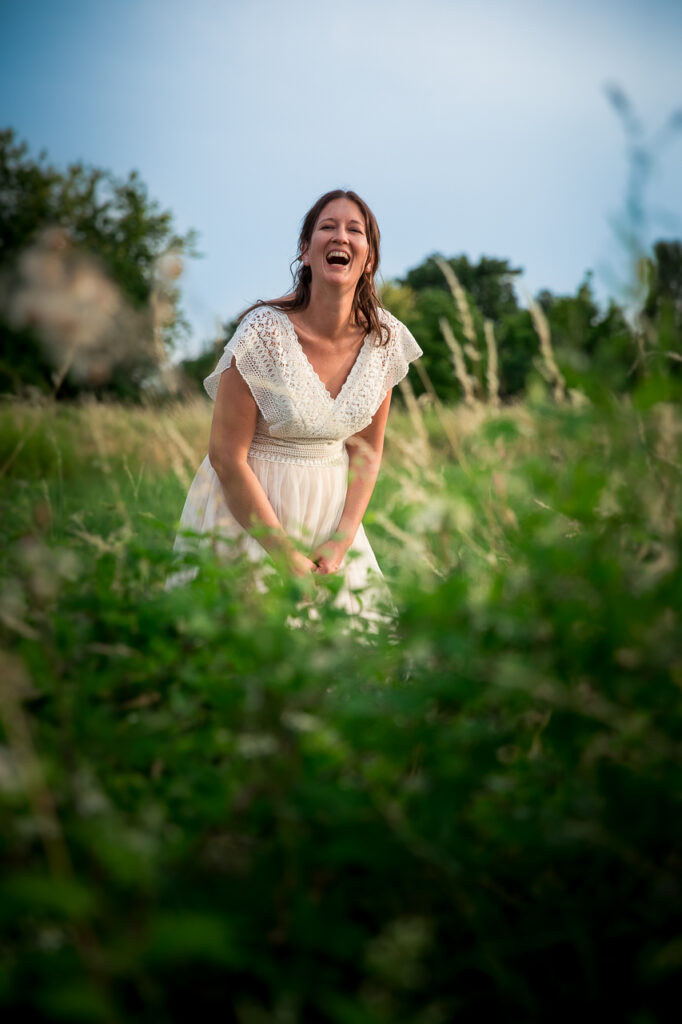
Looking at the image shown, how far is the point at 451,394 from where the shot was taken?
19.7 metres

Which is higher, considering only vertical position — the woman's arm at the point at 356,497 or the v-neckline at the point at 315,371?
the v-neckline at the point at 315,371

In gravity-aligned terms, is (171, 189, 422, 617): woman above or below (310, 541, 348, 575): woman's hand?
above

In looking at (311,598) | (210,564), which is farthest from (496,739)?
(210,564)

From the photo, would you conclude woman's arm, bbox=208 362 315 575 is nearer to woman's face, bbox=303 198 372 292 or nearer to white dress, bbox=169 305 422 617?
white dress, bbox=169 305 422 617

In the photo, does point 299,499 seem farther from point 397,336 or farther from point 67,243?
point 67,243

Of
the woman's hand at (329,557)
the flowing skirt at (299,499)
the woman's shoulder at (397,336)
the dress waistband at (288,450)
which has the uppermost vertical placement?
the woman's shoulder at (397,336)

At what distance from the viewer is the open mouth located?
9.60ft

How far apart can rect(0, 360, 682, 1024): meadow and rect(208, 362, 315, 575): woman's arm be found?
61.1 inches

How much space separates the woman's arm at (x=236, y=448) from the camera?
2738 millimetres

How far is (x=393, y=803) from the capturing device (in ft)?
3.12

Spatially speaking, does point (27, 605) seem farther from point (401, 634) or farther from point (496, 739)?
point (496, 739)

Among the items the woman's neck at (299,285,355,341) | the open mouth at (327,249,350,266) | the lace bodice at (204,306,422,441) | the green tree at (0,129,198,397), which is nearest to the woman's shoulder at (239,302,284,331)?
the lace bodice at (204,306,422,441)

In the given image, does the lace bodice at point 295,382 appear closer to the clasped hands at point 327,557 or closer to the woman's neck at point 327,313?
the woman's neck at point 327,313

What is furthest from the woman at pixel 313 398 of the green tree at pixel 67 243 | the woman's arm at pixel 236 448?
the green tree at pixel 67 243
